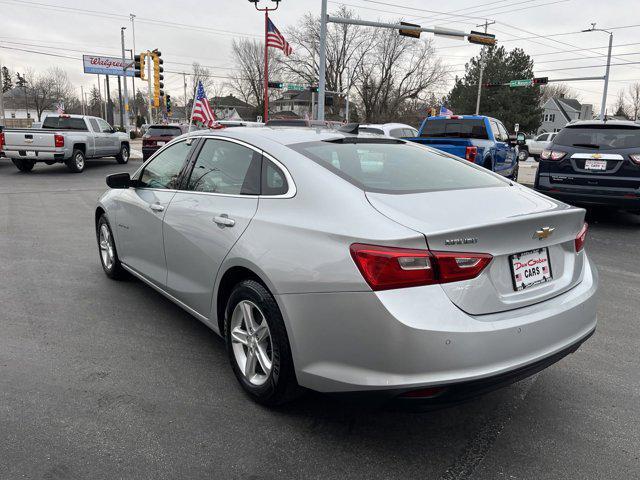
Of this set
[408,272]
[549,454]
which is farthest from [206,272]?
[549,454]

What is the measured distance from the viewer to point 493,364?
2.27 m

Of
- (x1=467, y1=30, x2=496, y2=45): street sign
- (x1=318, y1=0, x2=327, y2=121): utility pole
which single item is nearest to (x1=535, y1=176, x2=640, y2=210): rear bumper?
(x1=318, y1=0, x2=327, y2=121): utility pole

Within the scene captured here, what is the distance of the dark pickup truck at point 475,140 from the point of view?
998cm

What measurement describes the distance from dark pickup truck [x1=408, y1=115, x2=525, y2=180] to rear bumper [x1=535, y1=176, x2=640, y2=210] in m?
1.76

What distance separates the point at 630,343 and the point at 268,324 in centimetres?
297

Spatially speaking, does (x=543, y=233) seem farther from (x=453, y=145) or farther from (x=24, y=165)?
(x=24, y=165)

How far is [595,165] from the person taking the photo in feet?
26.8

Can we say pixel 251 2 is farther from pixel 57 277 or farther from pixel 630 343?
pixel 630 343

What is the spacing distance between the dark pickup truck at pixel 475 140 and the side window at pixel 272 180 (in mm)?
7355

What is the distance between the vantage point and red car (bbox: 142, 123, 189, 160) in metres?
19.2

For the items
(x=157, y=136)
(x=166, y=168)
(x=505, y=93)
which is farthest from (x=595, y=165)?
(x=505, y=93)

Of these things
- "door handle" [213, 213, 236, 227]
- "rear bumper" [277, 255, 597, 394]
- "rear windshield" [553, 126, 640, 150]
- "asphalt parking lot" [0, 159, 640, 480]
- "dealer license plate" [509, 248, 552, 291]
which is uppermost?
"rear windshield" [553, 126, 640, 150]

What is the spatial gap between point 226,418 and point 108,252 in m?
3.07

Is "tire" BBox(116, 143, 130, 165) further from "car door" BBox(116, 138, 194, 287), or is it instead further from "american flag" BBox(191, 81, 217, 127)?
"car door" BBox(116, 138, 194, 287)
